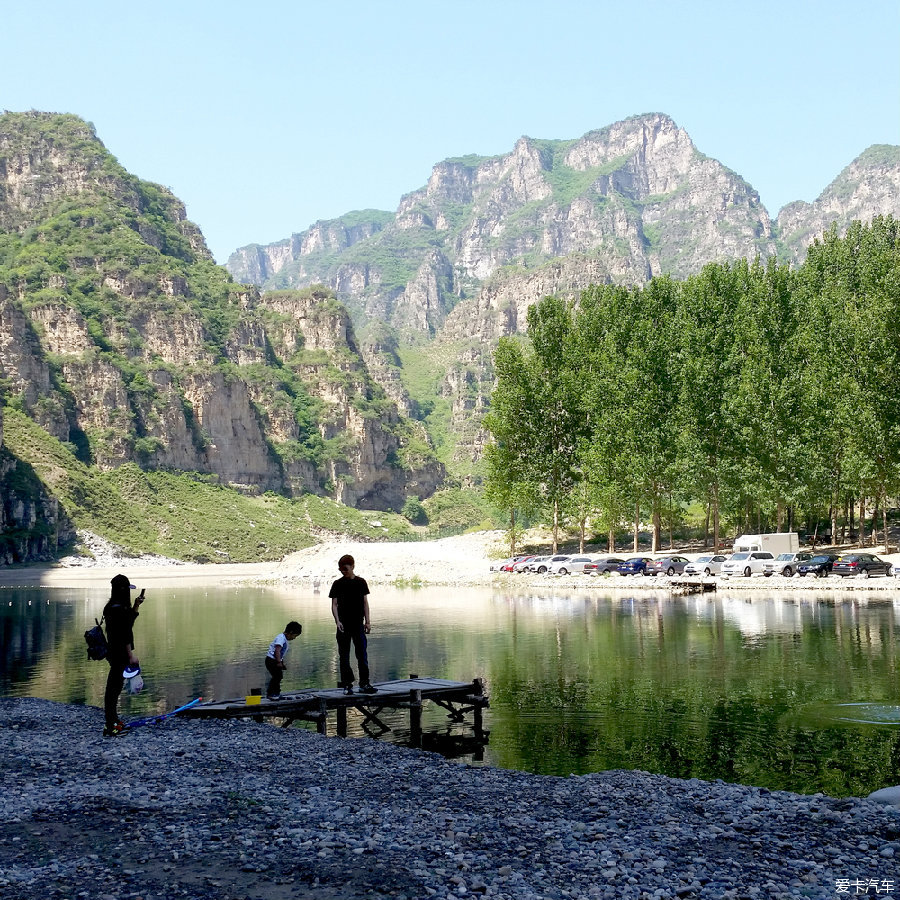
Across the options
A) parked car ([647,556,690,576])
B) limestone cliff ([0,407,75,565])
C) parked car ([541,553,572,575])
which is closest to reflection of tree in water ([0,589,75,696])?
parked car ([541,553,572,575])

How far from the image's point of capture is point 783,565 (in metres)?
63.3

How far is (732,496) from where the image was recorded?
235ft

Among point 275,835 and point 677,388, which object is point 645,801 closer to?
point 275,835

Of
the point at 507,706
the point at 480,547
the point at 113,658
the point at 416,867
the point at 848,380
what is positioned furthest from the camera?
the point at 480,547

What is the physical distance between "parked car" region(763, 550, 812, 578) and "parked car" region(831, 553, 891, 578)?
341cm

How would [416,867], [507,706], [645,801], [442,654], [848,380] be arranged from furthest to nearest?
[848,380]
[442,654]
[507,706]
[645,801]
[416,867]

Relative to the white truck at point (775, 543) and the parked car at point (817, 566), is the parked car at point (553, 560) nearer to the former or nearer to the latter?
the white truck at point (775, 543)

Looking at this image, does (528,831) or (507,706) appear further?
(507,706)

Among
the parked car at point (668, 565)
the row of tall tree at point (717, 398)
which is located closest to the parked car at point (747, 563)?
the parked car at point (668, 565)

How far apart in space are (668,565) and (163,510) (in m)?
113

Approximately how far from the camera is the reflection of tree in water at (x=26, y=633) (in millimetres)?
33872

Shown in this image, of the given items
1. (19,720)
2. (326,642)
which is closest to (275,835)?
(19,720)

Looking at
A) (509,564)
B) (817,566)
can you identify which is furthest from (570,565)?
(817,566)

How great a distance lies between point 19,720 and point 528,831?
14736 mm
